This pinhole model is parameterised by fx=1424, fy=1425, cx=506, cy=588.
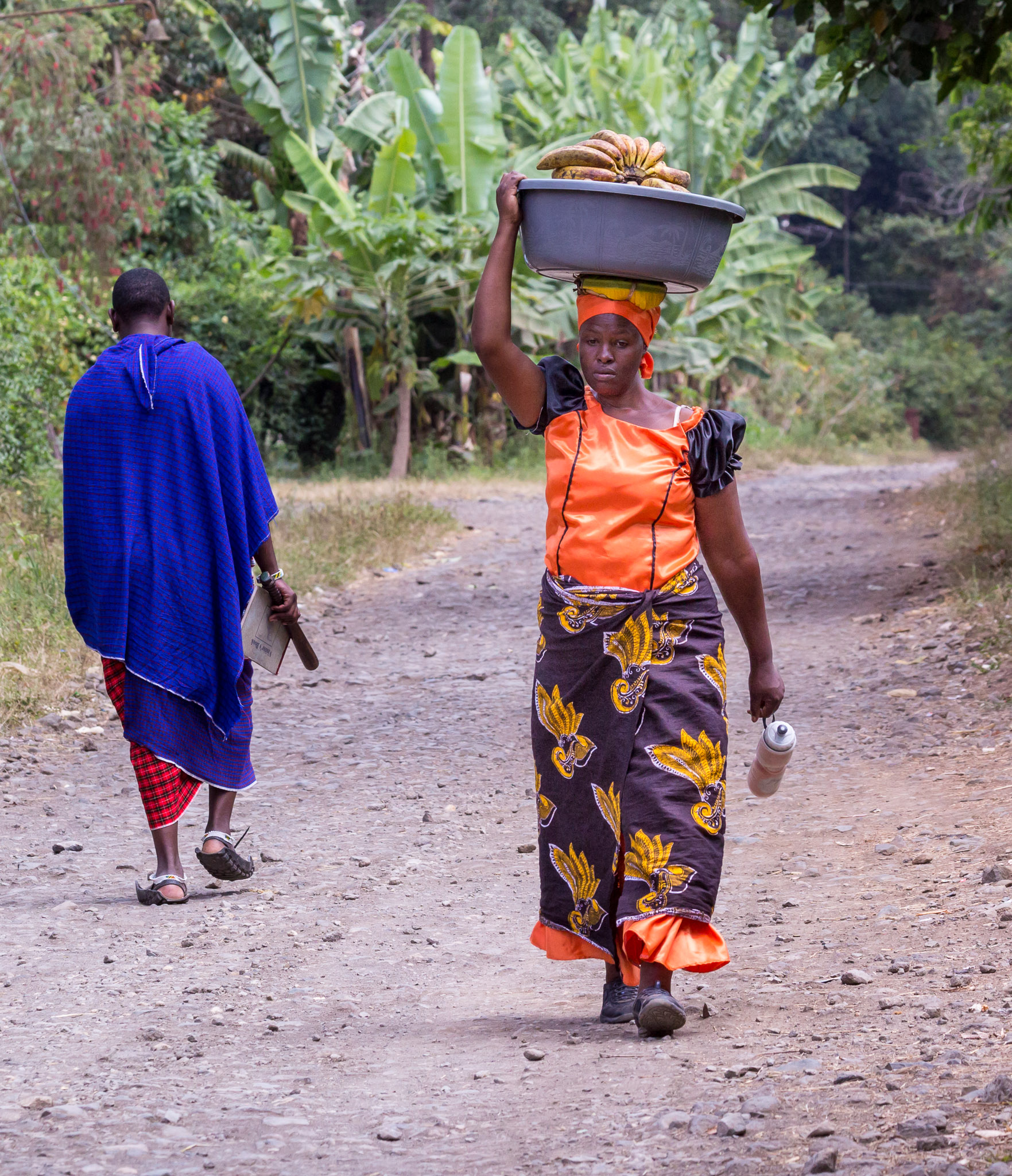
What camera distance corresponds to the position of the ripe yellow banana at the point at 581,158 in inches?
125

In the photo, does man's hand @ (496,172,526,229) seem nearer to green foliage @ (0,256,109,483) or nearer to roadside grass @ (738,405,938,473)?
green foliage @ (0,256,109,483)

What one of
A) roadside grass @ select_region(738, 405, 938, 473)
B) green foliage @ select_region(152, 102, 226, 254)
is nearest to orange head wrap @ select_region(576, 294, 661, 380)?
green foliage @ select_region(152, 102, 226, 254)

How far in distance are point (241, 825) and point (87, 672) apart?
7.46 ft

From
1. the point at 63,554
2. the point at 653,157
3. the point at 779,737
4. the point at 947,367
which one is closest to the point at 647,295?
the point at 653,157

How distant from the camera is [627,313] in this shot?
3271mm

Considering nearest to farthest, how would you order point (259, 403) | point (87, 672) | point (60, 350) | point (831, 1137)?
point (831, 1137), point (87, 672), point (60, 350), point (259, 403)

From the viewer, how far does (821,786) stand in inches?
225

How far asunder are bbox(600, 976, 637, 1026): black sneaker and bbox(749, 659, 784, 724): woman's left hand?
2.33ft

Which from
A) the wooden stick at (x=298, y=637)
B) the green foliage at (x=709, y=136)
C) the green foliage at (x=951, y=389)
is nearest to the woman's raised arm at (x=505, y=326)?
the wooden stick at (x=298, y=637)

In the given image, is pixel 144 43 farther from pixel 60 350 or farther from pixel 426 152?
pixel 60 350

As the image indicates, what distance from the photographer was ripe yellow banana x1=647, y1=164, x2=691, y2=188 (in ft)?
10.7

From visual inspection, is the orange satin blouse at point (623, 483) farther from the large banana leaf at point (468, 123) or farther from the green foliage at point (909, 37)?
the large banana leaf at point (468, 123)

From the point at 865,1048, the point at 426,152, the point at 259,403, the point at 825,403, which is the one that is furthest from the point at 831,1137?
the point at 825,403

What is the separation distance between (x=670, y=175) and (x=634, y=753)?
1340 millimetres
